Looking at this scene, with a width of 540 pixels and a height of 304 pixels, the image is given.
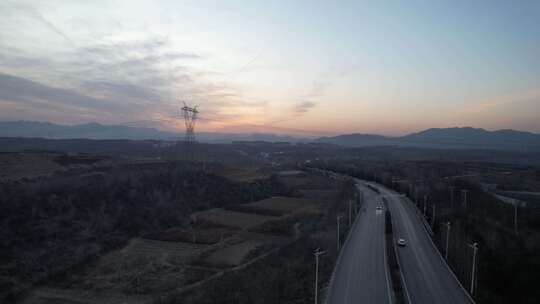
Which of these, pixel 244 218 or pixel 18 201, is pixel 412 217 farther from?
pixel 18 201

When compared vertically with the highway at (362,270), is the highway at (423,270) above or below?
below

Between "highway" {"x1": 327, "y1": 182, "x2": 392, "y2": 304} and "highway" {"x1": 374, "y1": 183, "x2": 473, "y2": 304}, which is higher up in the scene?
"highway" {"x1": 327, "y1": 182, "x2": 392, "y2": 304}

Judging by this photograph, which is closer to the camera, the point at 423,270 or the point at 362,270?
the point at 362,270

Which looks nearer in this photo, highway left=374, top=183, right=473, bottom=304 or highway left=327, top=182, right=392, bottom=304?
highway left=327, top=182, right=392, bottom=304

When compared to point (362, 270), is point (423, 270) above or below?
below

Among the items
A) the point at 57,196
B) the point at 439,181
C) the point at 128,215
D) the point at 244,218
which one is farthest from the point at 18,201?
the point at 439,181

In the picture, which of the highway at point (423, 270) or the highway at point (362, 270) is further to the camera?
the highway at point (423, 270)
